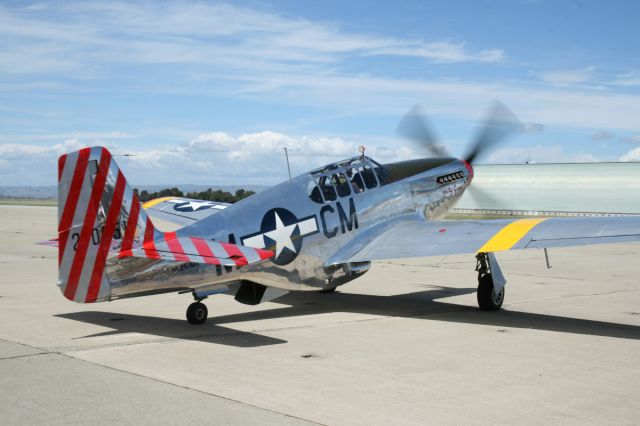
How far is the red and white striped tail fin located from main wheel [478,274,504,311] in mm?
6155

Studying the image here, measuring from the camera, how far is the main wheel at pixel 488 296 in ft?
42.2

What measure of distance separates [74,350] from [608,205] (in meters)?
46.0

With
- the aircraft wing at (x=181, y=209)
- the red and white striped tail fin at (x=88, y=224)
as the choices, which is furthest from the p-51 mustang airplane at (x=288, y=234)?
the aircraft wing at (x=181, y=209)

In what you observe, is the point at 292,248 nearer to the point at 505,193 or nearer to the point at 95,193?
the point at 95,193

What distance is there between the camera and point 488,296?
12875 millimetres

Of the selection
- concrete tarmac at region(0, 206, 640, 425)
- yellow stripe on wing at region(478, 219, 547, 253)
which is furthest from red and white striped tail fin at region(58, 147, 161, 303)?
yellow stripe on wing at region(478, 219, 547, 253)

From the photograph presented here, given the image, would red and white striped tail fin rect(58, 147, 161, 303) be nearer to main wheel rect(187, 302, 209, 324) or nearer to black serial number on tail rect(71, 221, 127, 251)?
black serial number on tail rect(71, 221, 127, 251)

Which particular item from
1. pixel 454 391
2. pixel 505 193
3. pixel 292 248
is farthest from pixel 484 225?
pixel 505 193

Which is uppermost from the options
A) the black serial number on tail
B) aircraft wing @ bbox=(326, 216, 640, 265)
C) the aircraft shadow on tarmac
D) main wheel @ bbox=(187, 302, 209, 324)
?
the black serial number on tail

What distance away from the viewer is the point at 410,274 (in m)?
18.9

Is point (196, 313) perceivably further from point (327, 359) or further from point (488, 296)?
point (488, 296)

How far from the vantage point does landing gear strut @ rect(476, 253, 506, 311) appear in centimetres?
1288

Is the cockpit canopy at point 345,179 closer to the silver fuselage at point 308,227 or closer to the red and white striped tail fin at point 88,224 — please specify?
the silver fuselage at point 308,227

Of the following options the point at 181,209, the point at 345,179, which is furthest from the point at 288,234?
the point at 181,209
